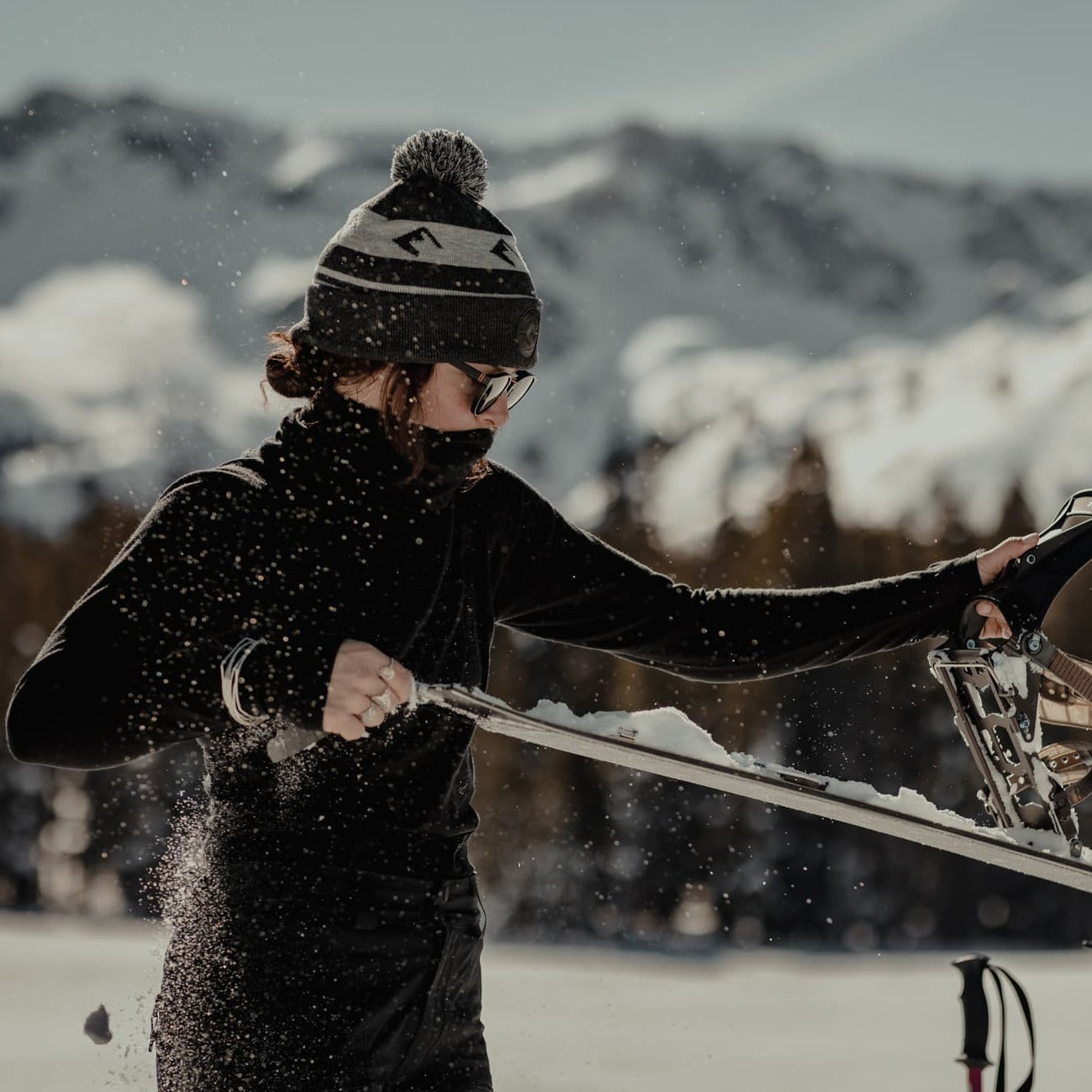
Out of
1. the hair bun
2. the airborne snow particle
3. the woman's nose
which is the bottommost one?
the airborne snow particle

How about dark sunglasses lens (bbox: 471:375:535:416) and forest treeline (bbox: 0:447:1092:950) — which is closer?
dark sunglasses lens (bbox: 471:375:535:416)

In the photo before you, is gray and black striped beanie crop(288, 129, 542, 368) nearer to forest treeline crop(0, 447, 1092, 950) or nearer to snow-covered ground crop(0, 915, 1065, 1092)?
snow-covered ground crop(0, 915, 1065, 1092)

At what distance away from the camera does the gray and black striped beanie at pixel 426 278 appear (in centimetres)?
238

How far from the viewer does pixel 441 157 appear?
253 centimetres

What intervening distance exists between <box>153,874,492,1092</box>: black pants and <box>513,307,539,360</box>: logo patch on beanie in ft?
2.93

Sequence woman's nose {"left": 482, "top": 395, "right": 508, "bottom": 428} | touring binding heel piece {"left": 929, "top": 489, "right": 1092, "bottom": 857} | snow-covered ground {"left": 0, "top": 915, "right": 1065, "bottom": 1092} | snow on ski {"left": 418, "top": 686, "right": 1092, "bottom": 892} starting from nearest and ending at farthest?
1. snow on ski {"left": 418, "top": 686, "right": 1092, "bottom": 892}
2. woman's nose {"left": 482, "top": 395, "right": 508, "bottom": 428}
3. touring binding heel piece {"left": 929, "top": 489, "right": 1092, "bottom": 857}
4. snow-covered ground {"left": 0, "top": 915, "right": 1065, "bottom": 1092}

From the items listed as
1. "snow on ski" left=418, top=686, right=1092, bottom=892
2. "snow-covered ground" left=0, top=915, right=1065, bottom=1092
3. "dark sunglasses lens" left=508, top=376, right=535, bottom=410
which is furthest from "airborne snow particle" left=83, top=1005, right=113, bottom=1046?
"snow-covered ground" left=0, top=915, right=1065, bottom=1092

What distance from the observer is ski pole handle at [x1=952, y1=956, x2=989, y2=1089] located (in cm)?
296

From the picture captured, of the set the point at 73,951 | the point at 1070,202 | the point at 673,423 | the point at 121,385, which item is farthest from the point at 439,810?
the point at 1070,202

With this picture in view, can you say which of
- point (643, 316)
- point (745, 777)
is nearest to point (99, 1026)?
point (745, 777)

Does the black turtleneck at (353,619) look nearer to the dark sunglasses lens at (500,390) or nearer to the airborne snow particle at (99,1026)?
the dark sunglasses lens at (500,390)

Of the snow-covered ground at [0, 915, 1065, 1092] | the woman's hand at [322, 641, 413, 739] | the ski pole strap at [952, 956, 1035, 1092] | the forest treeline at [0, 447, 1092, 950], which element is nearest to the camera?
the woman's hand at [322, 641, 413, 739]

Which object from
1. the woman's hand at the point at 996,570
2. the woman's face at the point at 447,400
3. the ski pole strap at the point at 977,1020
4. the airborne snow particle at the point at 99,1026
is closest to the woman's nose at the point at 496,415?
the woman's face at the point at 447,400

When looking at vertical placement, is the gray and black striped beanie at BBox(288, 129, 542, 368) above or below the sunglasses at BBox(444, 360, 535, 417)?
above
